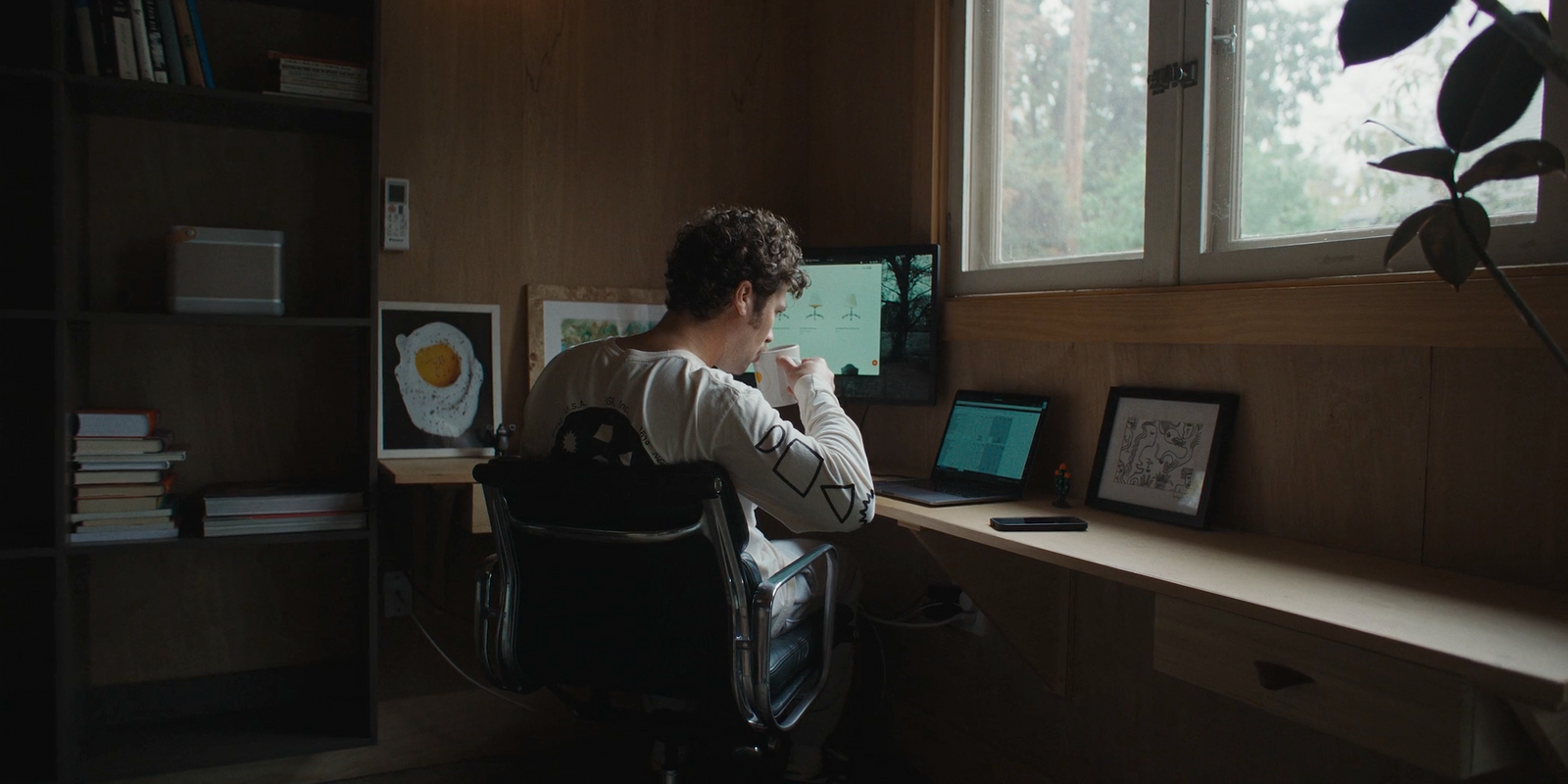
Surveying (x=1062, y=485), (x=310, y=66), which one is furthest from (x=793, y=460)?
(x=310, y=66)

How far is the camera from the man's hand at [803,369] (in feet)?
6.82

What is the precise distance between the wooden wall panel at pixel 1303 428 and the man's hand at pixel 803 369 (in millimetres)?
516

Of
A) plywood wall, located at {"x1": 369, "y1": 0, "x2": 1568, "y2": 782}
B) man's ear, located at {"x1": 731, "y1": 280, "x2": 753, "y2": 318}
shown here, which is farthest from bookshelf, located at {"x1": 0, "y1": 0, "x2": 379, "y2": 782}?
man's ear, located at {"x1": 731, "y1": 280, "x2": 753, "y2": 318}

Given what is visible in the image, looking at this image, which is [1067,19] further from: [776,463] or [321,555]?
[321,555]

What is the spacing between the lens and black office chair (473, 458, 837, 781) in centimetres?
144

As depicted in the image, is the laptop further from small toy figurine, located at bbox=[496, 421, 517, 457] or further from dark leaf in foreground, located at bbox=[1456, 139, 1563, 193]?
dark leaf in foreground, located at bbox=[1456, 139, 1563, 193]

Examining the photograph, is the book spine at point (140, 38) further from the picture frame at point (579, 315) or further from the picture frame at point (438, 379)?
the picture frame at point (579, 315)

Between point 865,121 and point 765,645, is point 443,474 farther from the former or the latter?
point 865,121

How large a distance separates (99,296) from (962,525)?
200 centimetres

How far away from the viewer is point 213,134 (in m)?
2.33

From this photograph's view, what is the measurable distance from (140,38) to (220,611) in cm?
132

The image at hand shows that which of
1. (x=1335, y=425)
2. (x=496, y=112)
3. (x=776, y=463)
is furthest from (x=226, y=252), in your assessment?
(x=1335, y=425)

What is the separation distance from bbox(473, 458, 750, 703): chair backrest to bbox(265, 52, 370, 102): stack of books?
1.20 m

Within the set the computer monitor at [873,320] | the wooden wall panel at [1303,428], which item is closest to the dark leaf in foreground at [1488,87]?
the wooden wall panel at [1303,428]
